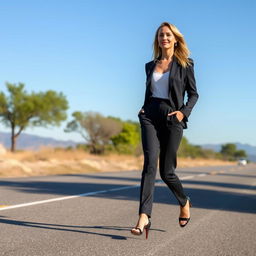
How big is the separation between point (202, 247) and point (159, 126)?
1.15 meters

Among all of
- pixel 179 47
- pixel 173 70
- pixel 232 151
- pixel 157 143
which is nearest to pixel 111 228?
pixel 157 143

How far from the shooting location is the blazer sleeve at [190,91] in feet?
15.4

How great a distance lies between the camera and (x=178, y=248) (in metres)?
4.27

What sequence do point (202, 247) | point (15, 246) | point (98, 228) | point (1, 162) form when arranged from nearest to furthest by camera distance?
point (15, 246), point (202, 247), point (98, 228), point (1, 162)

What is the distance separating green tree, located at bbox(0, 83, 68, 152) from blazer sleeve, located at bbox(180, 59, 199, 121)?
46444 millimetres

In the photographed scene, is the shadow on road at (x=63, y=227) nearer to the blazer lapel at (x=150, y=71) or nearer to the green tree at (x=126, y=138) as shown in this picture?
the blazer lapel at (x=150, y=71)

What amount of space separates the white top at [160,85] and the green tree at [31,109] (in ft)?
152

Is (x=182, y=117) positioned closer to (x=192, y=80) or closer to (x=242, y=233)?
(x=192, y=80)

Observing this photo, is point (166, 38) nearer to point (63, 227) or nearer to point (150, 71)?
point (150, 71)

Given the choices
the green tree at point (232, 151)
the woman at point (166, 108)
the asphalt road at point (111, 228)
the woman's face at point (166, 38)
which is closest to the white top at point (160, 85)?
the woman at point (166, 108)

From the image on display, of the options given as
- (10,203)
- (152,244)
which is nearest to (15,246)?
(152,244)

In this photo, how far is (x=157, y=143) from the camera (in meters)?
4.66

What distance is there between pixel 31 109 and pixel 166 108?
154 feet

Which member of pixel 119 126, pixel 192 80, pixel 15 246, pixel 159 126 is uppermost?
pixel 119 126
